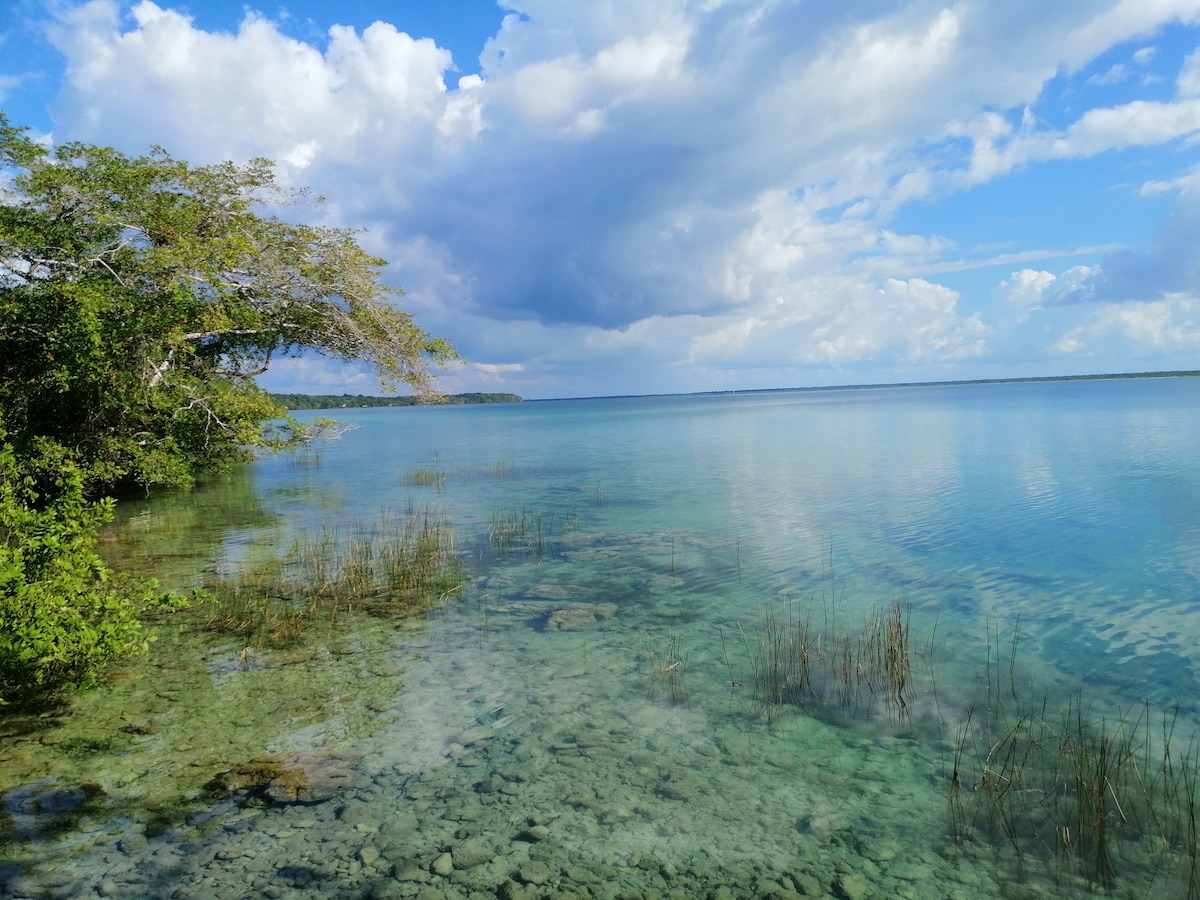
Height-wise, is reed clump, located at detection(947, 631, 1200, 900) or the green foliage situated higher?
the green foliage

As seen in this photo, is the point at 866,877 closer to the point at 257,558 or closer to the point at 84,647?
the point at 84,647

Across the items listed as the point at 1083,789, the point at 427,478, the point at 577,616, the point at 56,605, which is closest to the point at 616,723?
the point at 577,616

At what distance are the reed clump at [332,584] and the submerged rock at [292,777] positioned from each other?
3.68m

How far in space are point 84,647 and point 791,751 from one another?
286 inches

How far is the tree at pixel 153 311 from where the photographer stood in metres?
16.6

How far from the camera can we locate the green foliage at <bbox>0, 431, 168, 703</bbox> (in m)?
6.54

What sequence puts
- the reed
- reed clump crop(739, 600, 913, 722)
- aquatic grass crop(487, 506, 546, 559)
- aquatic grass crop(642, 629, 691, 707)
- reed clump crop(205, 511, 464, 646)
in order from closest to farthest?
1. reed clump crop(739, 600, 913, 722)
2. aquatic grass crop(642, 629, 691, 707)
3. reed clump crop(205, 511, 464, 646)
4. aquatic grass crop(487, 506, 546, 559)
5. the reed

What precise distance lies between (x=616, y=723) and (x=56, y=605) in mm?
5859

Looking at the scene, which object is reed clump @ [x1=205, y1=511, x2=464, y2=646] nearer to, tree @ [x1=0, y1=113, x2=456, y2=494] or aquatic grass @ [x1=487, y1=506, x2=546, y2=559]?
aquatic grass @ [x1=487, y1=506, x2=546, y2=559]

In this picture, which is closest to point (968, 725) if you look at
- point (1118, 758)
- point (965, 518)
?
point (1118, 758)

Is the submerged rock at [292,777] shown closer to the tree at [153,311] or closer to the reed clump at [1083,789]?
the reed clump at [1083,789]

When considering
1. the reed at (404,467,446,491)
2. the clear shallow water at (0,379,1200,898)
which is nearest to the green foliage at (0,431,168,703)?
the clear shallow water at (0,379,1200,898)

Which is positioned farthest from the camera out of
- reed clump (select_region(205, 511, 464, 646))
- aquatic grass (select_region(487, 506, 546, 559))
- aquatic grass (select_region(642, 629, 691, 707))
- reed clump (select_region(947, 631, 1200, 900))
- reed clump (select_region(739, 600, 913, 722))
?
aquatic grass (select_region(487, 506, 546, 559))

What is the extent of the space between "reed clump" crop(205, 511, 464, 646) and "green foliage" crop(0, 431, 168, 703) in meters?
2.37
